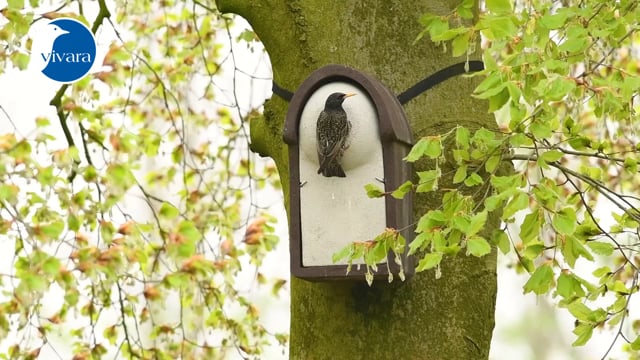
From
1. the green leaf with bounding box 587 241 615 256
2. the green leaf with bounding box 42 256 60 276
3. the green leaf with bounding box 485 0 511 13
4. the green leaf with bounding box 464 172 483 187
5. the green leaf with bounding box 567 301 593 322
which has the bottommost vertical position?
the green leaf with bounding box 567 301 593 322

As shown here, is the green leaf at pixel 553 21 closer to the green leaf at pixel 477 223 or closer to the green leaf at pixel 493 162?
the green leaf at pixel 493 162

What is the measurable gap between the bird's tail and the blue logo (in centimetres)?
139

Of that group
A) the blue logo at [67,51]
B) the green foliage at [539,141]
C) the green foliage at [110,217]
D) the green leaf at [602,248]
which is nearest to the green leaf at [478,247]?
the green foliage at [539,141]

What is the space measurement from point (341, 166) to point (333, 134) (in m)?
0.06

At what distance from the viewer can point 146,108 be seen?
5.05 m

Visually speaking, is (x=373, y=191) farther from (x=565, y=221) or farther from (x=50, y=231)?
(x=50, y=231)

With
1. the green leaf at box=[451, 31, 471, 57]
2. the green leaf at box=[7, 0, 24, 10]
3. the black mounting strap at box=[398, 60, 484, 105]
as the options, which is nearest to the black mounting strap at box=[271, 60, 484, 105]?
the black mounting strap at box=[398, 60, 484, 105]

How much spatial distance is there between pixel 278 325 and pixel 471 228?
7094 millimetres

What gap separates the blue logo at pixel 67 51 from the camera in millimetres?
3150

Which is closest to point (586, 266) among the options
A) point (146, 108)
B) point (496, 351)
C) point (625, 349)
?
point (496, 351)

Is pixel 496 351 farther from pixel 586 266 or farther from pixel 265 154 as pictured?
pixel 265 154

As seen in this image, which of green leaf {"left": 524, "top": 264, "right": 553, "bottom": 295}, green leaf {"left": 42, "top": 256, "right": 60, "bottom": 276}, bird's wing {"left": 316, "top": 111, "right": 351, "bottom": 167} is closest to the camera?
green leaf {"left": 524, "top": 264, "right": 553, "bottom": 295}

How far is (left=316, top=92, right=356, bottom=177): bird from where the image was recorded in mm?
1984

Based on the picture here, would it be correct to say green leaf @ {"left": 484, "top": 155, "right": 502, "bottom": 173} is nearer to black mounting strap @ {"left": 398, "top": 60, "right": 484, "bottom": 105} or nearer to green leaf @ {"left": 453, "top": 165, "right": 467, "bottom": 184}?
green leaf @ {"left": 453, "top": 165, "right": 467, "bottom": 184}
